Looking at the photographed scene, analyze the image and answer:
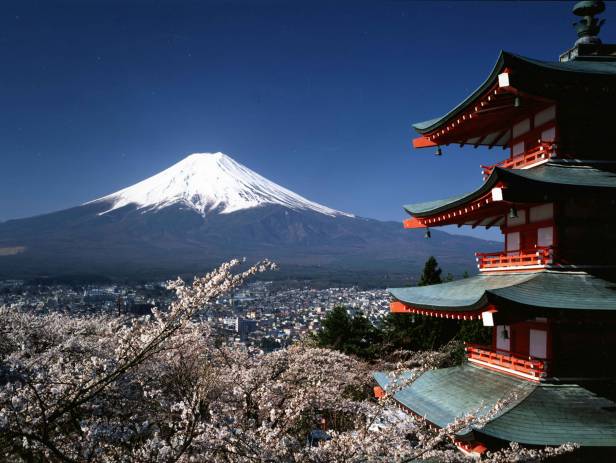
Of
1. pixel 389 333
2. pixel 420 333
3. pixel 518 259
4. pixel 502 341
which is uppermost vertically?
pixel 518 259

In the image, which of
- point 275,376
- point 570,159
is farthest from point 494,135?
point 275,376

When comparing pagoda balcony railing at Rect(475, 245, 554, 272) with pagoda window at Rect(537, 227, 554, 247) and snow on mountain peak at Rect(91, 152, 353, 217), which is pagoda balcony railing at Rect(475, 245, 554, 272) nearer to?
pagoda window at Rect(537, 227, 554, 247)

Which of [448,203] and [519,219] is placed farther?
[448,203]

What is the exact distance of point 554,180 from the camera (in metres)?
6.91

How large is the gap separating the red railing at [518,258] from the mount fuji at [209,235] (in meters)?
73.9

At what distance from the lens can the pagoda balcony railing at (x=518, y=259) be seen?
7.27 metres

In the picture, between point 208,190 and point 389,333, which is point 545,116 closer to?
point 389,333

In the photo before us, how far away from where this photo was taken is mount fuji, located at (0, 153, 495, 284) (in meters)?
106

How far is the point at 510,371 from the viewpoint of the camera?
7500 millimetres

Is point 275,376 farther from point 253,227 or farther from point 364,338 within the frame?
point 253,227

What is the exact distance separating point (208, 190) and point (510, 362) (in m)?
180

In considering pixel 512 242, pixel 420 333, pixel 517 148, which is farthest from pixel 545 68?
pixel 420 333

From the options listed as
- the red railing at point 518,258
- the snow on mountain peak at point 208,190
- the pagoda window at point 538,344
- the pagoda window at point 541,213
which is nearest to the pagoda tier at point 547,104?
the pagoda window at point 541,213

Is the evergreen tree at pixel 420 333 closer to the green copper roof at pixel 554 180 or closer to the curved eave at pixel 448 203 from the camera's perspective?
the curved eave at pixel 448 203
